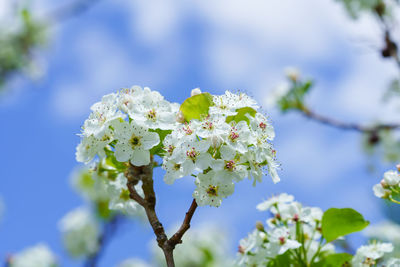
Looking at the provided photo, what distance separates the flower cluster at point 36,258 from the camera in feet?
17.7

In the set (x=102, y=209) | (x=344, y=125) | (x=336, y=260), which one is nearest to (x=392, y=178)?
(x=336, y=260)

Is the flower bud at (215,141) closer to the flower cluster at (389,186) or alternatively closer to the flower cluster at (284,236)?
the flower cluster at (284,236)

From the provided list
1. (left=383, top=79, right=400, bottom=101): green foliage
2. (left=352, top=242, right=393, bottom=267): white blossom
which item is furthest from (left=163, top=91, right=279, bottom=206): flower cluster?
(left=383, top=79, right=400, bottom=101): green foliage

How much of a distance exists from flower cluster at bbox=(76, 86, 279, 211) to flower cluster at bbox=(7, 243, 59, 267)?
4560 millimetres

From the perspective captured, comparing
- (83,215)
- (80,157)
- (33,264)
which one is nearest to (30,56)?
(83,215)

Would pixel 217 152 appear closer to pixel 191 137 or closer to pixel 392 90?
pixel 191 137

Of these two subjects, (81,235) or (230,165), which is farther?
(81,235)

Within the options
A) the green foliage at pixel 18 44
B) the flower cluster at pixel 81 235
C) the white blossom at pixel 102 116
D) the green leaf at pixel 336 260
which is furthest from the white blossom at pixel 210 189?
the green foliage at pixel 18 44

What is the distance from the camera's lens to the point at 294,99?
15.1 ft

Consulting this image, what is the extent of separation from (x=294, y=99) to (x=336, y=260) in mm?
3181

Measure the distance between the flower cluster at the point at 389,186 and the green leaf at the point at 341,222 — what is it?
0.15 meters

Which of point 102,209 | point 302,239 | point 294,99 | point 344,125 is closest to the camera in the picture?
point 302,239

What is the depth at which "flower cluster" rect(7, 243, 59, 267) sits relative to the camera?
17.7ft

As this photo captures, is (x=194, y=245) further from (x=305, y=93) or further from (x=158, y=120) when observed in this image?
(x=158, y=120)
